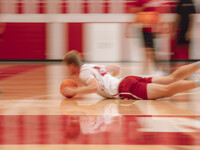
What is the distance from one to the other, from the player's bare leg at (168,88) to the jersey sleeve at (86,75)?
2.28 ft

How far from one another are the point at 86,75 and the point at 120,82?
0.43 metres

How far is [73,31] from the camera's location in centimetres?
1028

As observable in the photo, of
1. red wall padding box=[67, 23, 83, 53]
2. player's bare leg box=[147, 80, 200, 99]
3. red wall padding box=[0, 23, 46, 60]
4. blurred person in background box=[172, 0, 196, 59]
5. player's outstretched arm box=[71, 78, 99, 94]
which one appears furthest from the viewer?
red wall padding box=[0, 23, 46, 60]

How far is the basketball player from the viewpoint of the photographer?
421 cm

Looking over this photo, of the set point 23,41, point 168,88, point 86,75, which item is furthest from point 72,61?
point 23,41

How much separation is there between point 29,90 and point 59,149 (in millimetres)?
2998

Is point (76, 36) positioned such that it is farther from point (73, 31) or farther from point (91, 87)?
point (91, 87)

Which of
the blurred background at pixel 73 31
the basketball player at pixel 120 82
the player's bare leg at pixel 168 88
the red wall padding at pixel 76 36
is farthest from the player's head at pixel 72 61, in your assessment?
the red wall padding at pixel 76 36

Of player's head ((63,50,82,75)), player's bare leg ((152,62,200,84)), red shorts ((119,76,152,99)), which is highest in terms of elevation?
player's head ((63,50,82,75))

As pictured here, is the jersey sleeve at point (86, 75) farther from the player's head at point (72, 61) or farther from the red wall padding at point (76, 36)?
the red wall padding at point (76, 36)

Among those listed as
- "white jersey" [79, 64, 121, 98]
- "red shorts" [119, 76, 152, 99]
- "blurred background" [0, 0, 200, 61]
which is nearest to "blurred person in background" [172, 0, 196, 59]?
"red shorts" [119, 76, 152, 99]

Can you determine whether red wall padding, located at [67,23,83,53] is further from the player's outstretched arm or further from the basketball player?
the player's outstretched arm

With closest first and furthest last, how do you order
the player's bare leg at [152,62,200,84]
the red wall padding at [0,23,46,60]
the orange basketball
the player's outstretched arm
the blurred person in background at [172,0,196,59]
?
the player's outstretched arm → the player's bare leg at [152,62,200,84] → the blurred person in background at [172,0,196,59] → the orange basketball → the red wall padding at [0,23,46,60]

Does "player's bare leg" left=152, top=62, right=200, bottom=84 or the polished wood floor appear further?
"player's bare leg" left=152, top=62, right=200, bottom=84
